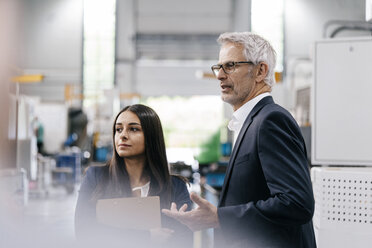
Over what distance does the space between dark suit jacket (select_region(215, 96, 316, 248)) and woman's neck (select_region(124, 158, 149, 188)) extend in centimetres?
27

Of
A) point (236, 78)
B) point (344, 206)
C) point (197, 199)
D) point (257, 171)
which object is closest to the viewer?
point (197, 199)

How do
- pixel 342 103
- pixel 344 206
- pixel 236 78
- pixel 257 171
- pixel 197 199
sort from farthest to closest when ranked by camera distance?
1. pixel 342 103
2. pixel 344 206
3. pixel 236 78
4. pixel 257 171
5. pixel 197 199

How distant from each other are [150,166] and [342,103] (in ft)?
4.13

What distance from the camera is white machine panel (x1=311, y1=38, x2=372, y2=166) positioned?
2080 mm

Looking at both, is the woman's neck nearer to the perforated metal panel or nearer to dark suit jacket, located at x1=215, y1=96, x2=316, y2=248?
dark suit jacket, located at x1=215, y1=96, x2=316, y2=248

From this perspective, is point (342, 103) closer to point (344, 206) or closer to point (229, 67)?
point (344, 206)

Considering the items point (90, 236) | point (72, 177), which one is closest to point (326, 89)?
point (90, 236)

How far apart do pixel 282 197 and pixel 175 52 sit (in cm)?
1242

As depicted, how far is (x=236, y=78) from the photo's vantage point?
1208 millimetres

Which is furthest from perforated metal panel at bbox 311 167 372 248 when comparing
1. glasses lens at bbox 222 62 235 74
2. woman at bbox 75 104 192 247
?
glasses lens at bbox 222 62 235 74

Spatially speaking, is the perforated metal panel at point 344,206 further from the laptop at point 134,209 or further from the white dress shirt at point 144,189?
the laptop at point 134,209

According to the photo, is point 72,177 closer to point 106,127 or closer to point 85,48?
point 106,127

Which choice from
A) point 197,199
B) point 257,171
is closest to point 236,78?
point 257,171

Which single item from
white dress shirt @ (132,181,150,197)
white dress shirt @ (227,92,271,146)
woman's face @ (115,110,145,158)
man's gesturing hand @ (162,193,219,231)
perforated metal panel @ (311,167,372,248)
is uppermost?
white dress shirt @ (227,92,271,146)
